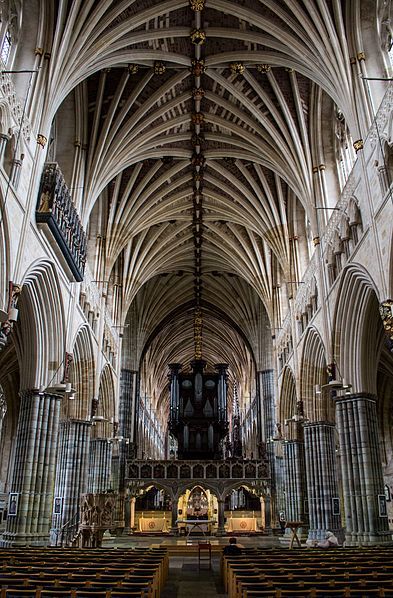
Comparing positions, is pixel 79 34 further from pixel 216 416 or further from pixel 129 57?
pixel 216 416

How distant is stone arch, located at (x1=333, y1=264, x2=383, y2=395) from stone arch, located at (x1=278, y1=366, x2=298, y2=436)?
11.6 m

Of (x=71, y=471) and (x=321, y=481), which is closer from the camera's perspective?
(x=321, y=481)

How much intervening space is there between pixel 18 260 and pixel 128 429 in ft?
82.1

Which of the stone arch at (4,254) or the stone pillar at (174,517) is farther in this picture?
the stone pillar at (174,517)

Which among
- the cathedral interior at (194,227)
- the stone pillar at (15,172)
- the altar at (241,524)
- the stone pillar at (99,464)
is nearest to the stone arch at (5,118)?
the cathedral interior at (194,227)

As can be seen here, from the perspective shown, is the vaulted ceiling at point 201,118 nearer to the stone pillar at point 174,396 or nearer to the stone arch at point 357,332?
the stone arch at point 357,332

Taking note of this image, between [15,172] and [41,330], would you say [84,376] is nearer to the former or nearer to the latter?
[41,330]

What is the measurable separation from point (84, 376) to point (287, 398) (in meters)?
→ 12.9

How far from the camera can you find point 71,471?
23.5m

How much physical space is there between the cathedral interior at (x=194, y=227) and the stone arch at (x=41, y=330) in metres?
0.07

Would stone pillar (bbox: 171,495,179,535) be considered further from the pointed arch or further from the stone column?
the pointed arch

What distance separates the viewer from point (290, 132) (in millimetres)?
23594

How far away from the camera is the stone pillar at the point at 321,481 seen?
2216cm

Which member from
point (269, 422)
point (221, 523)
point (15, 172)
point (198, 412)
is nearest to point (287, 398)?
point (269, 422)
